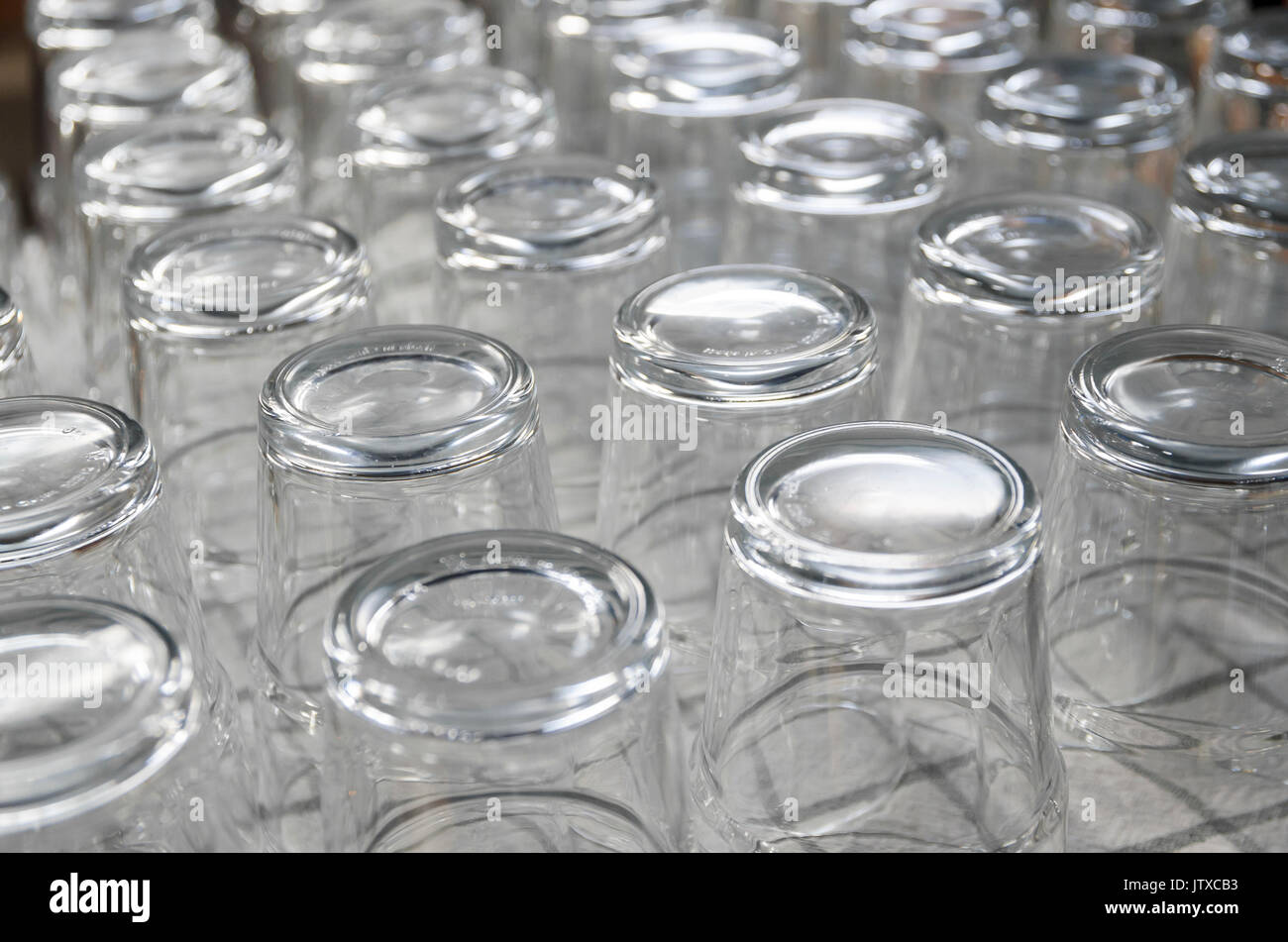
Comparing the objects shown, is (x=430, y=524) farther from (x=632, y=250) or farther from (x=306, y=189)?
(x=306, y=189)

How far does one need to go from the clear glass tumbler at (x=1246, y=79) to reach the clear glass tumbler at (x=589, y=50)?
20 cm

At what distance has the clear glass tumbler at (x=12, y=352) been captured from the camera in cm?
38

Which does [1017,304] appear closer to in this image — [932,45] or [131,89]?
[932,45]

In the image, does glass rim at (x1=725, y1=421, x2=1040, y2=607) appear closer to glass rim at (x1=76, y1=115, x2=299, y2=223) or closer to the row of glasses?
the row of glasses

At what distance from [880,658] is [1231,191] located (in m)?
0.21

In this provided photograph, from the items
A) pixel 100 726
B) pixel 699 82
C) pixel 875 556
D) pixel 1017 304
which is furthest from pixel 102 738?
pixel 699 82

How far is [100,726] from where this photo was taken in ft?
0.77

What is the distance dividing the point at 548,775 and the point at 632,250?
0.19m

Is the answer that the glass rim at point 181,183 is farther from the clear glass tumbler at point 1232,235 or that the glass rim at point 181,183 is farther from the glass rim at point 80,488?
the clear glass tumbler at point 1232,235

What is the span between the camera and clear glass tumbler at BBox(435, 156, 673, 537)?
402 mm

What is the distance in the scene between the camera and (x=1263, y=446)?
29 cm
